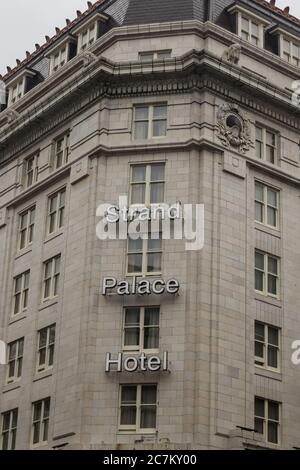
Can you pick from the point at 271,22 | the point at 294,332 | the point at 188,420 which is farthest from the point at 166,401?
the point at 271,22

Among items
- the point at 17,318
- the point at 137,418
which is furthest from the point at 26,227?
the point at 137,418

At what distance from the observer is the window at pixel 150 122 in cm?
4897

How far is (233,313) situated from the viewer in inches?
1794

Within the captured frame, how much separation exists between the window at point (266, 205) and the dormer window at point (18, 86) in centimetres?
1830

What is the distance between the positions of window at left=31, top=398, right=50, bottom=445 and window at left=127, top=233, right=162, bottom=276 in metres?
8.03

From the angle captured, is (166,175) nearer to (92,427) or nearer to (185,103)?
(185,103)

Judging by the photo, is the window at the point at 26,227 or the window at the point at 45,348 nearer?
the window at the point at 45,348

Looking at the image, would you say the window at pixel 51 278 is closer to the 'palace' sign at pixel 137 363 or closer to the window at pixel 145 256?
the window at pixel 145 256

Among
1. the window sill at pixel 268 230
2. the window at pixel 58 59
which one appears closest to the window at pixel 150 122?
the window sill at pixel 268 230

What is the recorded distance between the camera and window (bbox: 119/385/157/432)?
142 feet

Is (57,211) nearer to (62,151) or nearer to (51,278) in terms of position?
(62,151)

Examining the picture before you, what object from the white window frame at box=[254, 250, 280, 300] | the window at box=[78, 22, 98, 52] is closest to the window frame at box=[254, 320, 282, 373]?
the white window frame at box=[254, 250, 280, 300]

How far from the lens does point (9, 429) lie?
49031 mm
